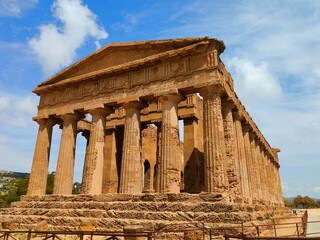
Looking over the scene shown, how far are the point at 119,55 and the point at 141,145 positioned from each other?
18.7 feet

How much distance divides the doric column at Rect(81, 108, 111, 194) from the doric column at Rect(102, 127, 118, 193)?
3.64m

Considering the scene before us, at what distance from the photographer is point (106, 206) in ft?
45.3

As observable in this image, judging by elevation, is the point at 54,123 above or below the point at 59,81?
below

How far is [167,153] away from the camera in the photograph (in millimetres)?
13992

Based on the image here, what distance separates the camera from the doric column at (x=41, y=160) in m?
18.4

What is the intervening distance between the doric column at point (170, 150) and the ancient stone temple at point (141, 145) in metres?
0.05

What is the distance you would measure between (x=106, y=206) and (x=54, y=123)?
878cm

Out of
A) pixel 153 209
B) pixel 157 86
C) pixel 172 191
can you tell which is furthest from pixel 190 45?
pixel 153 209

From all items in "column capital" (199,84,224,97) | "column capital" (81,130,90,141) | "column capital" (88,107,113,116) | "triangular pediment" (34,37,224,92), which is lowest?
"column capital" (199,84,224,97)

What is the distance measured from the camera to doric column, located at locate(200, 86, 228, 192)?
1267 cm

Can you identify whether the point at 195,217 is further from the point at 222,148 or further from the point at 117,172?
the point at 117,172

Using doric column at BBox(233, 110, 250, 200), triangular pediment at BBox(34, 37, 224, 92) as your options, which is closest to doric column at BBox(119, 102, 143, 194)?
triangular pediment at BBox(34, 37, 224, 92)

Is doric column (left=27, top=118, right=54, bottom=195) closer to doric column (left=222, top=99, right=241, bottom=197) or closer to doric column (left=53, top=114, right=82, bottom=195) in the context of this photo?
doric column (left=53, top=114, right=82, bottom=195)

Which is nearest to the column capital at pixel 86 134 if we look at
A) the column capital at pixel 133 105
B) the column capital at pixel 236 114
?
the column capital at pixel 133 105
